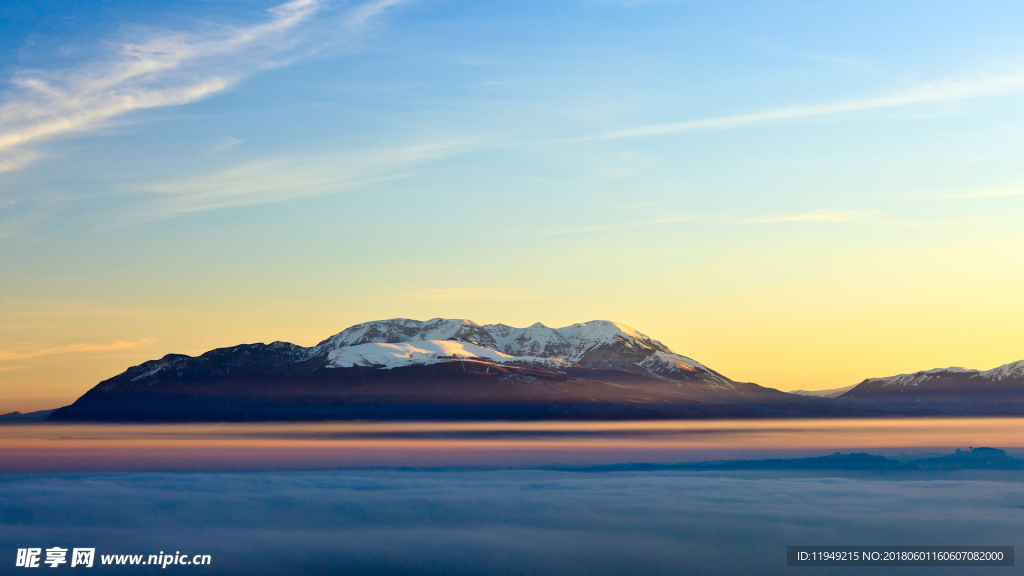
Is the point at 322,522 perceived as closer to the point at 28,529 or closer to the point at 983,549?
the point at 28,529

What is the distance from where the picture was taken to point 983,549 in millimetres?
102188

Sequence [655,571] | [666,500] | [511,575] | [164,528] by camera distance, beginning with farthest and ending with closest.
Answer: [666,500], [164,528], [511,575], [655,571]

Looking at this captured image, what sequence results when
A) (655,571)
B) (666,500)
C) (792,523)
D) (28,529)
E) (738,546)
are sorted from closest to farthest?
1. (655,571)
2. (738,546)
3. (792,523)
4. (28,529)
5. (666,500)

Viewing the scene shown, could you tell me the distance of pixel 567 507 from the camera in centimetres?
18875

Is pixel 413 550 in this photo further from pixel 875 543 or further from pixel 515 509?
pixel 875 543

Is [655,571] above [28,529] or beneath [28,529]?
above

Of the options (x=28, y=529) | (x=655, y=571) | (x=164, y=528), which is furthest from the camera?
(x=164, y=528)

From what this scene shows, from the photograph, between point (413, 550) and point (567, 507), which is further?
point (567, 507)

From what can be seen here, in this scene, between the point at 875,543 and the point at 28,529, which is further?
the point at 28,529

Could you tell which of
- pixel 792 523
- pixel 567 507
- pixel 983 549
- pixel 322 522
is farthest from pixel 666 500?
pixel 983 549

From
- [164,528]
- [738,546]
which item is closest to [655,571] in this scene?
[738,546]

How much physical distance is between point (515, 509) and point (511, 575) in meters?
95.7

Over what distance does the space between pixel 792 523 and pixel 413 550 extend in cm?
6366

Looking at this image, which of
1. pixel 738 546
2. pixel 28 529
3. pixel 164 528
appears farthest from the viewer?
pixel 164 528
